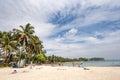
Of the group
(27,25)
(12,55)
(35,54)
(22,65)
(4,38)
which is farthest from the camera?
(35,54)

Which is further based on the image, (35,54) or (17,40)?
(35,54)

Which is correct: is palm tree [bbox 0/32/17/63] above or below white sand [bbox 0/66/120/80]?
above

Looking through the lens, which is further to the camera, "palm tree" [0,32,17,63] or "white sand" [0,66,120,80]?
"palm tree" [0,32,17,63]

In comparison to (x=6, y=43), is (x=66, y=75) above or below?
below

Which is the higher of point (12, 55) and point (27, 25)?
point (27, 25)

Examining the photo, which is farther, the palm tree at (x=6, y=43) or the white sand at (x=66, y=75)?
the palm tree at (x=6, y=43)

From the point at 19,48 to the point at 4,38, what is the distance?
668 centimetres

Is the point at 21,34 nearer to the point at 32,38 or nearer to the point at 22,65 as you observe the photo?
the point at 32,38

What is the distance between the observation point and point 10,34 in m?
40.9

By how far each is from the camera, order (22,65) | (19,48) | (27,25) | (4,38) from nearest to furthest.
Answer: (22,65), (4,38), (27,25), (19,48)

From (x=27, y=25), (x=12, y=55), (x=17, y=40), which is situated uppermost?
(x=27, y=25)

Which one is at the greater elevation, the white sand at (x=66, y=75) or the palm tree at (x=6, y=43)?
the palm tree at (x=6, y=43)

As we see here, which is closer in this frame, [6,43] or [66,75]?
[66,75]

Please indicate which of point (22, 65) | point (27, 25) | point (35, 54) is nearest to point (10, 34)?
point (27, 25)
